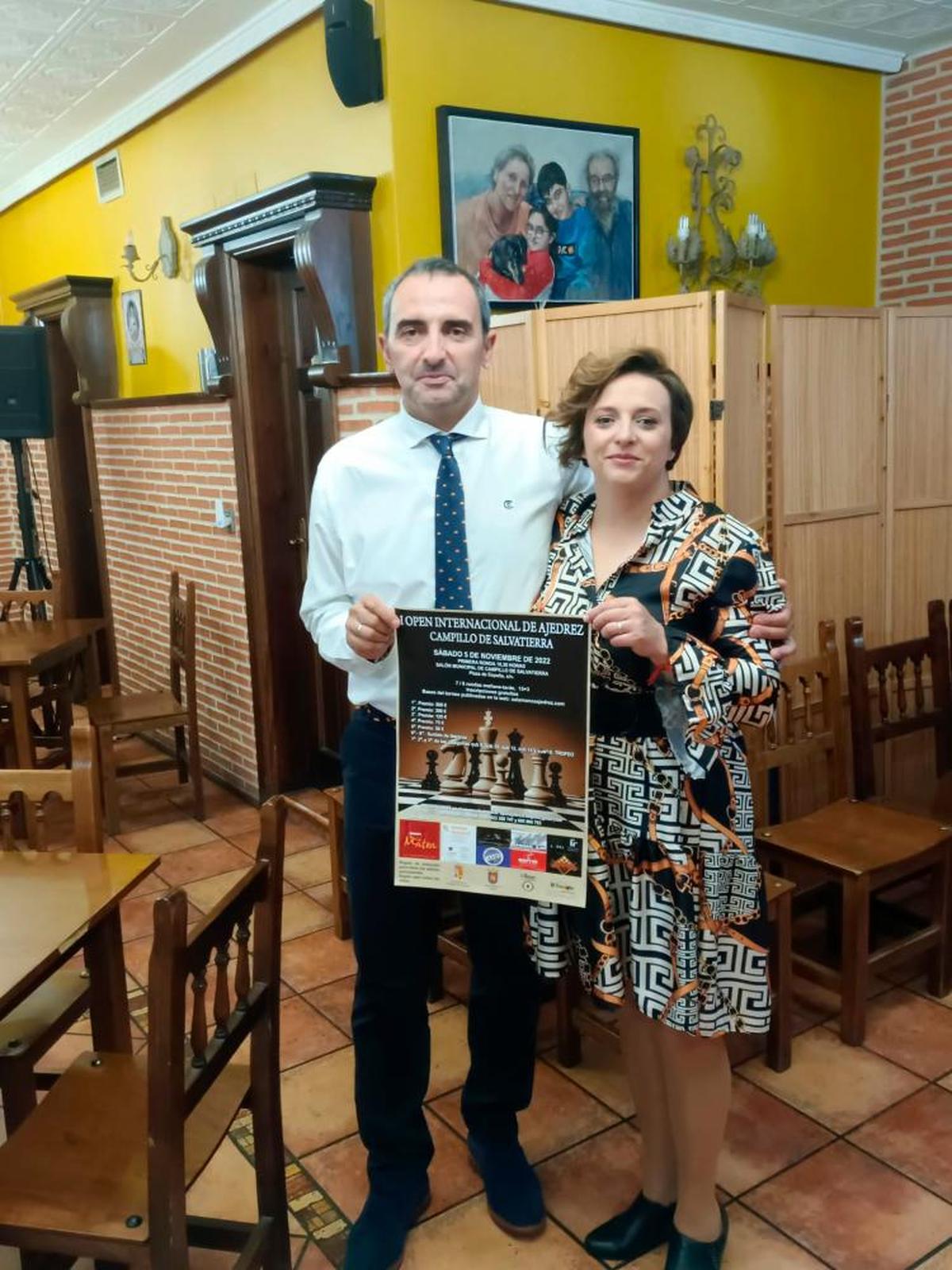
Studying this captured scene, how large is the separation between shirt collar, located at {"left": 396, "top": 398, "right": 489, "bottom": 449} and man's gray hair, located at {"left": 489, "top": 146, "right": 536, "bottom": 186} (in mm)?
1799

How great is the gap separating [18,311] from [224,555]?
117 inches

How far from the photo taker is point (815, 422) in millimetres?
3045

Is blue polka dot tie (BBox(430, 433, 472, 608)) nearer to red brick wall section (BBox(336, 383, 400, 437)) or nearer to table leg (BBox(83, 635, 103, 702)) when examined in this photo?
red brick wall section (BBox(336, 383, 400, 437))

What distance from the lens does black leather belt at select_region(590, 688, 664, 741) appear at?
64.2 inches

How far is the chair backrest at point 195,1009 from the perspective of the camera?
1.34 meters

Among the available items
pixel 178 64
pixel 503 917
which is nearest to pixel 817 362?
pixel 503 917

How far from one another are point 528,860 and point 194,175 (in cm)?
360

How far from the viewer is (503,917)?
1893 millimetres

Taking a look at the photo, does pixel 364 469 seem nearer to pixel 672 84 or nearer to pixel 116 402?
pixel 672 84

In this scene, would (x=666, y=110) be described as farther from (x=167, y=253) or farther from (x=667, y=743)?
(x=667, y=743)

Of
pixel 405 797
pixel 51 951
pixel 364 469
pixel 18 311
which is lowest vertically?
pixel 51 951

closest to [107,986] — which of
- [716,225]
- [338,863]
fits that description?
[338,863]

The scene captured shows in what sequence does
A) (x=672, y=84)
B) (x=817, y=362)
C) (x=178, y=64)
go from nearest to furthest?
(x=817, y=362)
(x=672, y=84)
(x=178, y=64)

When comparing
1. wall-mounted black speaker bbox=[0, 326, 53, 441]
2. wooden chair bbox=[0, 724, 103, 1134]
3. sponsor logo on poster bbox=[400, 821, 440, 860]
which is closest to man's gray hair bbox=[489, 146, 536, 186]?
wooden chair bbox=[0, 724, 103, 1134]
